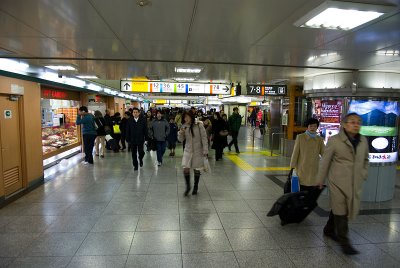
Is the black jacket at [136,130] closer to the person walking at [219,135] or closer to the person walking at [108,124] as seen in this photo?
the person walking at [219,135]

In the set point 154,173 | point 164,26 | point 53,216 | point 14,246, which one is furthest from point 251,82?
point 14,246

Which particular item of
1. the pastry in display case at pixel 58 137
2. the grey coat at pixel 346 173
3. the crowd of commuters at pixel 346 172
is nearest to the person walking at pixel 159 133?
the pastry in display case at pixel 58 137

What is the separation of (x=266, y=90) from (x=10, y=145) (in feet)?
25.7

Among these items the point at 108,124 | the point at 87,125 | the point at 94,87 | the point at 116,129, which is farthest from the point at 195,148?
the point at 94,87

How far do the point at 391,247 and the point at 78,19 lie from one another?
189 inches

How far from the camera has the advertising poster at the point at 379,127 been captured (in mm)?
5307

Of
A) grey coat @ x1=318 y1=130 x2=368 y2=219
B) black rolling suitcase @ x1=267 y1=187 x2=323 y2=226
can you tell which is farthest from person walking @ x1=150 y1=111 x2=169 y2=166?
grey coat @ x1=318 y1=130 x2=368 y2=219

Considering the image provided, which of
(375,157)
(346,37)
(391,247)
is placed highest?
(346,37)

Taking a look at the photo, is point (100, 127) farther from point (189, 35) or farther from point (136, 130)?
point (189, 35)

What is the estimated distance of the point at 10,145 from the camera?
5.62 metres

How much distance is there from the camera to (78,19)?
3.22 m

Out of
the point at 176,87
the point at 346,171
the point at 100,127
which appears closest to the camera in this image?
the point at 346,171

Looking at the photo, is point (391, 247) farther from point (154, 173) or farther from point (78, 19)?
point (154, 173)

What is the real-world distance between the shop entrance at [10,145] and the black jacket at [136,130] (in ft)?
8.30
